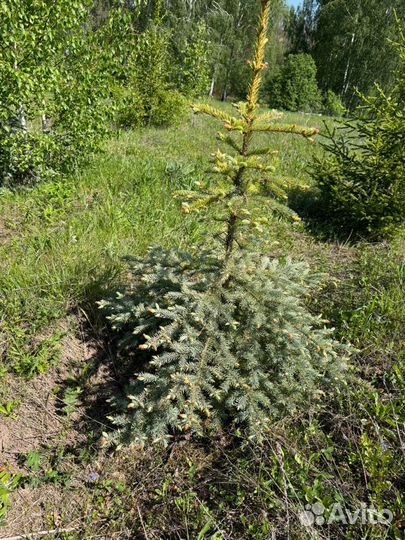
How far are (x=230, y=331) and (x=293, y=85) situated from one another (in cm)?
2247

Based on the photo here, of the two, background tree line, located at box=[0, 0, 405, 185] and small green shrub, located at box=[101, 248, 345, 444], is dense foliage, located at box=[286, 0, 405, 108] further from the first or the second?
small green shrub, located at box=[101, 248, 345, 444]

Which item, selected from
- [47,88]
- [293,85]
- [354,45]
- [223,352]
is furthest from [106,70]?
[354,45]

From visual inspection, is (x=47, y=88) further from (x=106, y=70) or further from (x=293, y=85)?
(x=293, y=85)

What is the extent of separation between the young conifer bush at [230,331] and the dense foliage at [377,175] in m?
2.65

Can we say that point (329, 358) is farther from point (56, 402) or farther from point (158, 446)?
point (56, 402)

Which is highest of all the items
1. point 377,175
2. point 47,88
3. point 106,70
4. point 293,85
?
point 293,85

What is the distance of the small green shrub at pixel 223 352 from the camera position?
222 centimetres

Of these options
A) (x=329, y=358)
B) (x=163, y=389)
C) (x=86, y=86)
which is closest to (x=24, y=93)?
(x=86, y=86)

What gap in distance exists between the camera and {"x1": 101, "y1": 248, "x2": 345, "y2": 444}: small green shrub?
2219mm

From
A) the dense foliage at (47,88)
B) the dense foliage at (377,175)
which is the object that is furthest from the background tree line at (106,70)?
the dense foliage at (377,175)

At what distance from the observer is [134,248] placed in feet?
12.4

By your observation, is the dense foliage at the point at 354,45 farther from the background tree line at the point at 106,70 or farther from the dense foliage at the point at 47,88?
the dense foliage at the point at 47,88

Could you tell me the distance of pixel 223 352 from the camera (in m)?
2.32

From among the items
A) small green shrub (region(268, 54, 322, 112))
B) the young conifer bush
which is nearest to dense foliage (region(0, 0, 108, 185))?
the young conifer bush
